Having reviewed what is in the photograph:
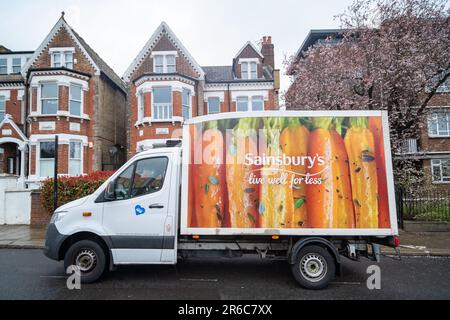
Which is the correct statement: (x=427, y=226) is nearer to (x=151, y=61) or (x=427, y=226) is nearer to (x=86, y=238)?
(x=86, y=238)

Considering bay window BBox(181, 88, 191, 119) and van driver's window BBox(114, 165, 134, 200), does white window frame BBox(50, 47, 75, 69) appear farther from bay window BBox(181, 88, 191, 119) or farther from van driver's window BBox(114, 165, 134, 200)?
van driver's window BBox(114, 165, 134, 200)

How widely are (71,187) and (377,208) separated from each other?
10709mm

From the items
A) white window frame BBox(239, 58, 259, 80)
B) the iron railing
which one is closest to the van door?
the iron railing

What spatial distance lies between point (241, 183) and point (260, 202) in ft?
1.61

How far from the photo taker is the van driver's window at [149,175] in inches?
205

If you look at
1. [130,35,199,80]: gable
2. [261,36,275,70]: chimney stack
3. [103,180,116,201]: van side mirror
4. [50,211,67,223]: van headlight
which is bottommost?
[50,211,67,223]: van headlight

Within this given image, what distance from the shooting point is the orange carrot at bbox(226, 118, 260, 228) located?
16.2 feet

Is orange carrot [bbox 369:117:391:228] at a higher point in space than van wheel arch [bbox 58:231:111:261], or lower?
higher

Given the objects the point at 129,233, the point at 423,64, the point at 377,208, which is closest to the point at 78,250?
the point at 129,233

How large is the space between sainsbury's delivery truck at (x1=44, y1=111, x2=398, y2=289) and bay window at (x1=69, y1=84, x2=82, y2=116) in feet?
47.3

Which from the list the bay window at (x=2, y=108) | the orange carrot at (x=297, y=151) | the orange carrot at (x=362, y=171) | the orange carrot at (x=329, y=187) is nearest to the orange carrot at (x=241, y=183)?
the orange carrot at (x=297, y=151)

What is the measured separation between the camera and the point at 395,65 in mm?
10906

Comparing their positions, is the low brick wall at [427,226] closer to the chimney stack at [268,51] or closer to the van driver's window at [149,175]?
the van driver's window at [149,175]
